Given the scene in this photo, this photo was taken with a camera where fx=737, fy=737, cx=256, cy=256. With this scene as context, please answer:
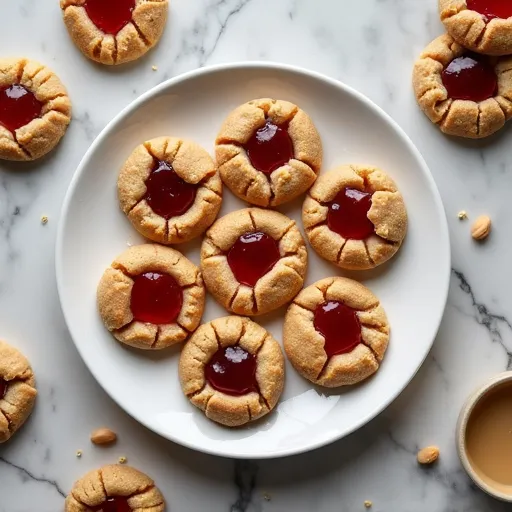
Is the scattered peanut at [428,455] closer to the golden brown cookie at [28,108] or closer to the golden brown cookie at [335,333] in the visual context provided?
the golden brown cookie at [335,333]

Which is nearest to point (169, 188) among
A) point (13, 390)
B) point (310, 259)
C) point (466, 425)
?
point (310, 259)

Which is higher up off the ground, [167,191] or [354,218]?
[167,191]

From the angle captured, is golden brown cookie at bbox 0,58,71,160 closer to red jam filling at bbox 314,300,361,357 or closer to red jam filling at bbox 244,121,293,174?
red jam filling at bbox 244,121,293,174

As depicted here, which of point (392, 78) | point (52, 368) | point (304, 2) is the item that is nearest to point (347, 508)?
point (52, 368)

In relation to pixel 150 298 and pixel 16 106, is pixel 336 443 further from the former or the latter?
pixel 16 106

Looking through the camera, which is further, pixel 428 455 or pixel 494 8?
pixel 428 455

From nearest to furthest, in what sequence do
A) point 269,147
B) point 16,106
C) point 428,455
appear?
point 269,147 < point 16,106 < point 428,455

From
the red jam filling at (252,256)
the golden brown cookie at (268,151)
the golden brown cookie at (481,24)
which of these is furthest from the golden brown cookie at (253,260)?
the golden brown cookie at (481,24)
